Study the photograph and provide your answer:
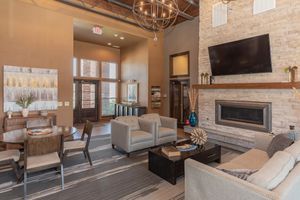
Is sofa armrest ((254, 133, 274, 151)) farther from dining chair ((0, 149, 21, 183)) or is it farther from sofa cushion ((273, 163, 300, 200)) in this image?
dining chair ((0, 149, 21, 183))

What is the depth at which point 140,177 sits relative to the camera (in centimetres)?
321

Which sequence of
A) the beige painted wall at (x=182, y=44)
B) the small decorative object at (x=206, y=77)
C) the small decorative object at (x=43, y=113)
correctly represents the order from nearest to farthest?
1. the small decorative object at (x=43, y=113)
2. the small decorative object at (x=206, y=77)
3. the beige painted wall at (x=182, y=44)

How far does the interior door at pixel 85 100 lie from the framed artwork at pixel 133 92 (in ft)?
5.78

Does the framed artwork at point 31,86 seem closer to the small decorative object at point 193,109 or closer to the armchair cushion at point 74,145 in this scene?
the armchair cushion at point 74,145

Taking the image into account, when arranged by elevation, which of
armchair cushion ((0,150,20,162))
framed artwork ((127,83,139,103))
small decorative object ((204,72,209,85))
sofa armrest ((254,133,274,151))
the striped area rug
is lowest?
the striped area rug

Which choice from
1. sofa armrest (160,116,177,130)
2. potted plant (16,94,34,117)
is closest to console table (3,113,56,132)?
potted plant (16,94,34,117)

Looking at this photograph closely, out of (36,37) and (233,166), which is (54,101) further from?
(233,166)

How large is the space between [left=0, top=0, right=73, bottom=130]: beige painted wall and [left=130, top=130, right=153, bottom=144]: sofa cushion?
9.56ft

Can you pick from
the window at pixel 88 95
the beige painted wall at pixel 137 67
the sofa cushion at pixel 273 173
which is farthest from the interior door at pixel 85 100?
the sofa cushion at pixel 273 173

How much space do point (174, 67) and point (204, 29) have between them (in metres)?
2.33

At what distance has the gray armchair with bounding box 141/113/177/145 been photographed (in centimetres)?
464

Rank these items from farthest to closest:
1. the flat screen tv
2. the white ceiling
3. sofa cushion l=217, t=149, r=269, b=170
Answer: the white ceiling, the flat screen tv, sofa cushion l=217, t=149, r=269, b=170

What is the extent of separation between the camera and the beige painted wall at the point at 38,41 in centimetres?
487

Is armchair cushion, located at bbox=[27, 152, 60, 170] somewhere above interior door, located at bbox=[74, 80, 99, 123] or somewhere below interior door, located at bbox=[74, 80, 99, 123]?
below
